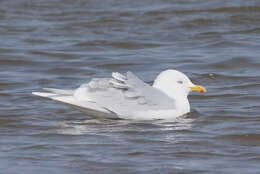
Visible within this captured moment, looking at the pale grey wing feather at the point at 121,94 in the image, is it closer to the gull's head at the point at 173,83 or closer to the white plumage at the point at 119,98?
the white plumage at the point at 119,98

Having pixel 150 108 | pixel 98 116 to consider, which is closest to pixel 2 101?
pixel 98 116

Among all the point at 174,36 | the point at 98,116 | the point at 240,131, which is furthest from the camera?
the point at 174,36

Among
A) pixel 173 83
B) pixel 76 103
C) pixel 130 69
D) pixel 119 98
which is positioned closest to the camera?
pixel 76 103

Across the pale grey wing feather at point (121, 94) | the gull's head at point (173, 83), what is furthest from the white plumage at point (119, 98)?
the gull's head at point (173, 83)

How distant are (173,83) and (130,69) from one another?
2898mm

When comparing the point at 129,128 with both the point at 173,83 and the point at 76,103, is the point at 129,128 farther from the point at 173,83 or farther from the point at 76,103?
Result: the point at 173,83

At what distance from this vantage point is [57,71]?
11.2m

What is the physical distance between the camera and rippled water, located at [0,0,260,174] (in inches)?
255

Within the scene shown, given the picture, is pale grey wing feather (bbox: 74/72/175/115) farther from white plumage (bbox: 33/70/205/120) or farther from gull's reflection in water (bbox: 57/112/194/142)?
gull's reflection in water (bbox: 57/112/194/142)

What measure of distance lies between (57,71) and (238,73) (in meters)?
2.83

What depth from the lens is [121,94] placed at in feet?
25.8

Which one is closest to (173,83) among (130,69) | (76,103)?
(76,103)

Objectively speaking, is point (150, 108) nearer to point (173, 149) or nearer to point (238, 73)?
point (173, 149)

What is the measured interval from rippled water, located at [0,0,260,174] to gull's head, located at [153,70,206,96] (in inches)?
13.1
